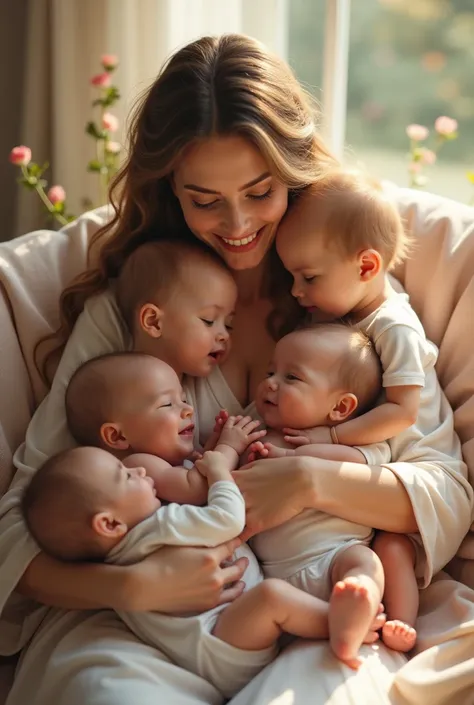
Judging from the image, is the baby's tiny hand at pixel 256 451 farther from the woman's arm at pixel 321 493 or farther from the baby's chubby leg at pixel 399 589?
the baby's chubby leg at pixel 399 589

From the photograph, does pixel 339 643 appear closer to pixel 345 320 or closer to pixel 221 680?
pixel 221 680

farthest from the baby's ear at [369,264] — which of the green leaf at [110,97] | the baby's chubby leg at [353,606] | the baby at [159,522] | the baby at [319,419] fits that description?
the green leaf at [110,97]

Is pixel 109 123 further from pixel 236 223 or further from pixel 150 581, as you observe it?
pixel 150 581

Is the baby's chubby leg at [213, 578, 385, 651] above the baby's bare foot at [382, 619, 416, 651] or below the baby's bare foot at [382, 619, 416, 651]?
above

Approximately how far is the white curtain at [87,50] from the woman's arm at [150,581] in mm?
1502

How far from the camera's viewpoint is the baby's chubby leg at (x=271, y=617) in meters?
1.46

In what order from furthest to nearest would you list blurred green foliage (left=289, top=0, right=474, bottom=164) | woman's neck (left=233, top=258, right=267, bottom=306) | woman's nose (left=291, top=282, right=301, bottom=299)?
blurred green foliage (left=289, top=0, right=474, bottom=164) → woman's neck (left=233, top=258, right=267, bottom=306) → woman's nose (left=291, top=282, right=301, bottom=299)

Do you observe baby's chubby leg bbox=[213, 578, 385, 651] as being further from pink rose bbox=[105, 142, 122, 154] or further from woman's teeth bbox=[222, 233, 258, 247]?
pink rose bbox=[105, 142, 122, 154]

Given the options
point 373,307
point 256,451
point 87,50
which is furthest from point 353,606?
point 87,50

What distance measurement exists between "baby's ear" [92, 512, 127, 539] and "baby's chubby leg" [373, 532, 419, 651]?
1.53 feet

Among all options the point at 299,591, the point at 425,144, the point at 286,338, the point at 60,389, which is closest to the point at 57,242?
the point at 60,389

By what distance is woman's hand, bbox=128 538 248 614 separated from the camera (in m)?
1.48

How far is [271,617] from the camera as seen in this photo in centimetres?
145

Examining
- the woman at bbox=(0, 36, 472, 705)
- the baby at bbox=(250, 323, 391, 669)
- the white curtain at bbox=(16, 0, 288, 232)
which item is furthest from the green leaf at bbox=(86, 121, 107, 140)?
the baby at bbox=(250, 323, 391, 669)
